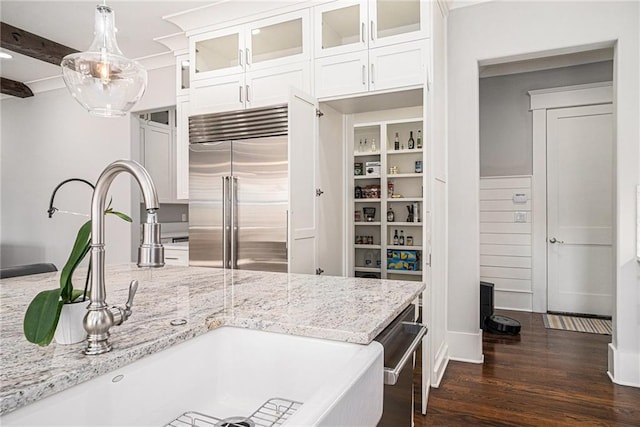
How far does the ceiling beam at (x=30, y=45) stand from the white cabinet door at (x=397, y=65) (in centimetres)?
334

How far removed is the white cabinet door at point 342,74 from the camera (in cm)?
289

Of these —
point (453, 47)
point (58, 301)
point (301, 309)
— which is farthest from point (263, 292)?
point (453, 47)

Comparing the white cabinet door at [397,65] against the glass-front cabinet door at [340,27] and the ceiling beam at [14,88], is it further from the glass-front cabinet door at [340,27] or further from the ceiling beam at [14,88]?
the ceiling beam at [14,88]

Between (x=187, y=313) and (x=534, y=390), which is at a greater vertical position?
(x=187, y=313)

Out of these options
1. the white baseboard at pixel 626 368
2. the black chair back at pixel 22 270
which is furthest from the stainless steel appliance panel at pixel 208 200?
the white baseboard at pixel 626 368

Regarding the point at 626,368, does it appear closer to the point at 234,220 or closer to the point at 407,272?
the point at 407,272

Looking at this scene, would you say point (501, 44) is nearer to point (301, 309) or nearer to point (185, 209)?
point (301, 309)

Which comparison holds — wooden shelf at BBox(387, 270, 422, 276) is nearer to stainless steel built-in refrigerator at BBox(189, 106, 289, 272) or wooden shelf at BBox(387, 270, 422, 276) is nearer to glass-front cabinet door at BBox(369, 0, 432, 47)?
stainless steel built-in refrigerator at BBox(189, 106, 289, 272)

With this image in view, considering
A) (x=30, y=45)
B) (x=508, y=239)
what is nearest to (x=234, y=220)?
(x=30, y=45)

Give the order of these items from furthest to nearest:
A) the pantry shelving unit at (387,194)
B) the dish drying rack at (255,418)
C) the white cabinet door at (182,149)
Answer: the pantry shelving unit at (387,194), the white cabinet door at (182,149), the dish drying rack at (255,418)

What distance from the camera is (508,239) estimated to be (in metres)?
4.85

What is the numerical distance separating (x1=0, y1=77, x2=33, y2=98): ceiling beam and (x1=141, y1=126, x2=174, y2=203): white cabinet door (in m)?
1.97

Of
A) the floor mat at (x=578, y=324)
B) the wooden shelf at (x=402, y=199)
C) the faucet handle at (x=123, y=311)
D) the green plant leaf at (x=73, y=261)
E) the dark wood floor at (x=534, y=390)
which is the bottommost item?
the dark wood floor at (x=534, y=390)

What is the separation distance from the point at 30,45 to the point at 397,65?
3.57 meters
